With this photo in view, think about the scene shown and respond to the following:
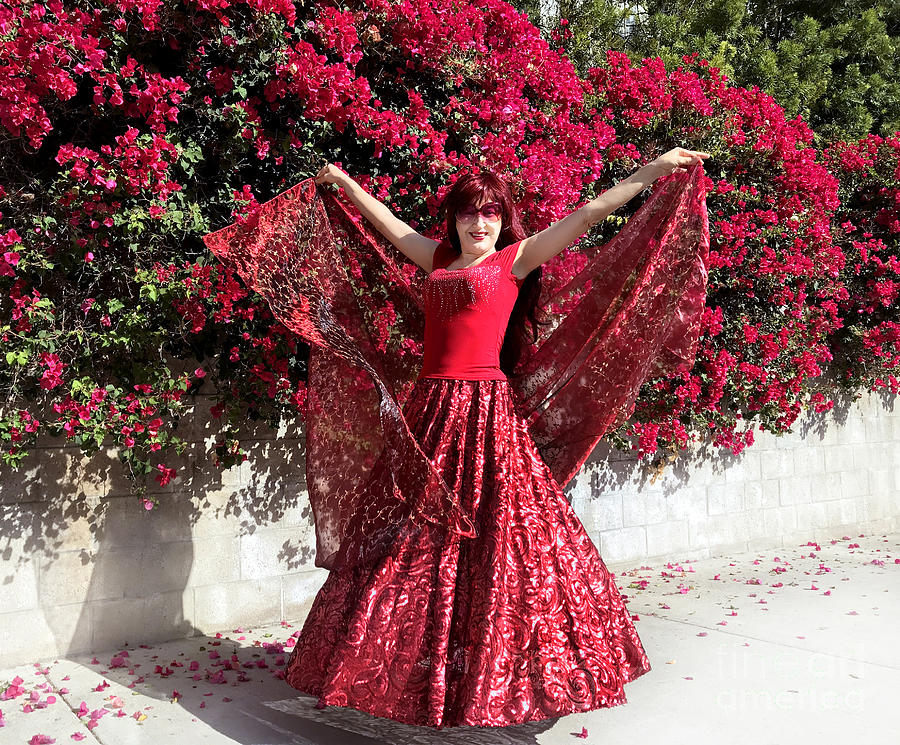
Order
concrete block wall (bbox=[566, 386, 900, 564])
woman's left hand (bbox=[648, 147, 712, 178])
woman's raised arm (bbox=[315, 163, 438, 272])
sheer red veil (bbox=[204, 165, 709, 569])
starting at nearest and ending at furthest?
woman's left hand (bbox=[648, 147, 712, 178]) → sheer red veil (bbox=[204, 165, 709, 569]) → woman's raised arm (bbox=[315, 163, 438, 272]) → concrete block wall (bbox=[566, 386, 900, 564])

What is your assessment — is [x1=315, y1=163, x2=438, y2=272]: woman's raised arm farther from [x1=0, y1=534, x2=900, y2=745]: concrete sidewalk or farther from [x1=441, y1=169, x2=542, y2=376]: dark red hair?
[x1=0, y1=534, x2=900, y2=745]: concrete sidewalk

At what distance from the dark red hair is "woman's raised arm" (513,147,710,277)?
13 cm

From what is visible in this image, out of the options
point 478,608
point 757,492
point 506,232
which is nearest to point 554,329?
point 506,232

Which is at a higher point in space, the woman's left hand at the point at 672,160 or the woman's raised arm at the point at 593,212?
the woman's left hand at the point at 672,160

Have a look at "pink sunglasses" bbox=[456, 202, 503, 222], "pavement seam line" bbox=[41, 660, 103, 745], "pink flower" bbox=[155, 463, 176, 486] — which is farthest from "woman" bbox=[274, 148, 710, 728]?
"pink flower" bbox=[155, 463, 176, 486]

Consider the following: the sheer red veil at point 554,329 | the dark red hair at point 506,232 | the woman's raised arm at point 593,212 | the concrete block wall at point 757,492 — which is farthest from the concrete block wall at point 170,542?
the woman's raised arm at point 593,212

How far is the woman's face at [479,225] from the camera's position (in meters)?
2.99

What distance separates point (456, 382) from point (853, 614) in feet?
9.34

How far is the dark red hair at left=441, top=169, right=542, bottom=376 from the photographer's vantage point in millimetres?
2998

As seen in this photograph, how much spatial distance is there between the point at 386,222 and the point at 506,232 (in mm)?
453

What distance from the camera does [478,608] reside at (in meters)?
2.58

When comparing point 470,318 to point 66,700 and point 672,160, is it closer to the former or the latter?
point 672,160

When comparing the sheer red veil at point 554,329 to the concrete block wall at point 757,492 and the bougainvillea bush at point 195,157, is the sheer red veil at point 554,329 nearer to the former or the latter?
the bougainvillea bush at point 195,157

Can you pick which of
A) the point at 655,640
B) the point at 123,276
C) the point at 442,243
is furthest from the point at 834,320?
the point at 123,276
